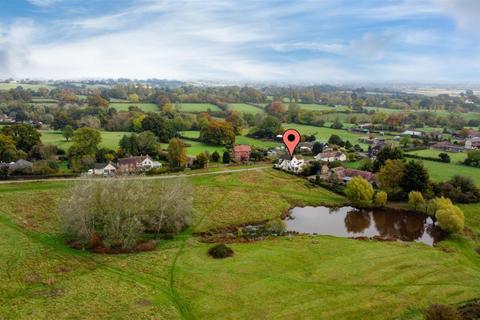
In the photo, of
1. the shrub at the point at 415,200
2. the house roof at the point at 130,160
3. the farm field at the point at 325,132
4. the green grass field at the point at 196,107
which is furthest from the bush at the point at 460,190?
the green grass field at the point at 196,107

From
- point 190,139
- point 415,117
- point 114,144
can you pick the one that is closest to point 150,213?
point 114,144

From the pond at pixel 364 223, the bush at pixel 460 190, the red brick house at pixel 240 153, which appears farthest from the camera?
the red brick house at pixel 240 153

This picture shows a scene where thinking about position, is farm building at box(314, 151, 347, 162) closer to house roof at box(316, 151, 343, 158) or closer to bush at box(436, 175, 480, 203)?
house roof at box(316, 151, 343, 158)

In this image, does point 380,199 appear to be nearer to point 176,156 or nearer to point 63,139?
point 176,156

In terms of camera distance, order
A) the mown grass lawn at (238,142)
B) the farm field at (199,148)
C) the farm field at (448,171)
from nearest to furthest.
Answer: the farm field at (448,171), the farm field at (199,148), the mown grass lawn at (238,142)

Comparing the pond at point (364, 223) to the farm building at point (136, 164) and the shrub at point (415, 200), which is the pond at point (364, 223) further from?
the farm building at point (136, 164)

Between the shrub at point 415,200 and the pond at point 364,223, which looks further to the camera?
the shrub at point 415,200

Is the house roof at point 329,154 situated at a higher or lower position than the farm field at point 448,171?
higher
